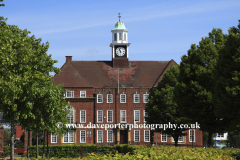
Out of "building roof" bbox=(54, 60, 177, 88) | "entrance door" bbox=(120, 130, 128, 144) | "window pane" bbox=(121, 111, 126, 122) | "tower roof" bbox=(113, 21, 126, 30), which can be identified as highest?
"tower roof" bbox=(113, 21, 126, 30)

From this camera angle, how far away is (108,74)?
240 feet

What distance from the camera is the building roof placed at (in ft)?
228

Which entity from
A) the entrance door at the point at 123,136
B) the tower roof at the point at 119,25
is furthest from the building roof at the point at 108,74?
the entrance door at the point at 123,136

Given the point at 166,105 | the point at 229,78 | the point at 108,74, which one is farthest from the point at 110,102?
the point at 229,78

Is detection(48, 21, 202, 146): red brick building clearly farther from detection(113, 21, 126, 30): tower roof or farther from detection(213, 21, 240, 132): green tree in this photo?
detection(213, 21, 240, 132): green tree

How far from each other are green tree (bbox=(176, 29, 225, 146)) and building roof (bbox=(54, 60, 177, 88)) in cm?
3314

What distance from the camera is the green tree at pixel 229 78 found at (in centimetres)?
2619

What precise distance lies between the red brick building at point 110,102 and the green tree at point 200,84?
105 ft

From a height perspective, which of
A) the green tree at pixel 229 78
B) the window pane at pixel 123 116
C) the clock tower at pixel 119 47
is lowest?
the window pane at pixel 123 116

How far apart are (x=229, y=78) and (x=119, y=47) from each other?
49.2 metres

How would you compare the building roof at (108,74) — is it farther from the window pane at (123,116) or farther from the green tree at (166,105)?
the green tree at (166,105)

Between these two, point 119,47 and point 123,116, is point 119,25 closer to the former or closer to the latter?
point 119,47

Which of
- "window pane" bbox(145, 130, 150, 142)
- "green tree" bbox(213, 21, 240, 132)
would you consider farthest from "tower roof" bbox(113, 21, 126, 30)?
"green tree" bbox(213, 21, 240, 132)

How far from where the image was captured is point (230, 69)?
2709 centimetres
